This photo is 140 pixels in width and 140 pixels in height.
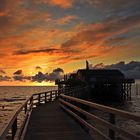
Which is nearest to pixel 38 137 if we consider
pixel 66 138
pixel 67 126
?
pixel 66 138

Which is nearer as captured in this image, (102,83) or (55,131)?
(55,131)

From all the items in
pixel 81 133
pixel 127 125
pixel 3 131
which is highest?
pixel 3 131

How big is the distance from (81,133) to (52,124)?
107 inches

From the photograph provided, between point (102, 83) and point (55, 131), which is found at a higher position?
point (102, 83)

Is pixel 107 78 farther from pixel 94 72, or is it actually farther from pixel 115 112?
pixel 115 112

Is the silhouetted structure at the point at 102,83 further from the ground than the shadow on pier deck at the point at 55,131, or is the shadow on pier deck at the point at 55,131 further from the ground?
the silhouetted structure at the point at 102,83

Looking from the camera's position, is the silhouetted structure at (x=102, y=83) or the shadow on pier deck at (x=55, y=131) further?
the silhouetted structure at (x=102, y=83)

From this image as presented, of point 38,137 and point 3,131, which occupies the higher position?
point 3,131

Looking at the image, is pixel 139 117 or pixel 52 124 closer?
pixel 139 117

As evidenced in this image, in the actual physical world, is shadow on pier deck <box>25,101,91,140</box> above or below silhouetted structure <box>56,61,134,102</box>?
below

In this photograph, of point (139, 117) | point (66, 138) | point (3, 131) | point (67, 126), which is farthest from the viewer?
point (67, 126)

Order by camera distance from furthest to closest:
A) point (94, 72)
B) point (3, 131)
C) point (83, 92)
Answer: point (94, 72) < point (83, 92) < point (3, 131)

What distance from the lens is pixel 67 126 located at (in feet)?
44.4

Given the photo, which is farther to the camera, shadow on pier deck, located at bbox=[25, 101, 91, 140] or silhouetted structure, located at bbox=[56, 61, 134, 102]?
silhouetted structure, located at bbox=[56, 61, 134, 102]
